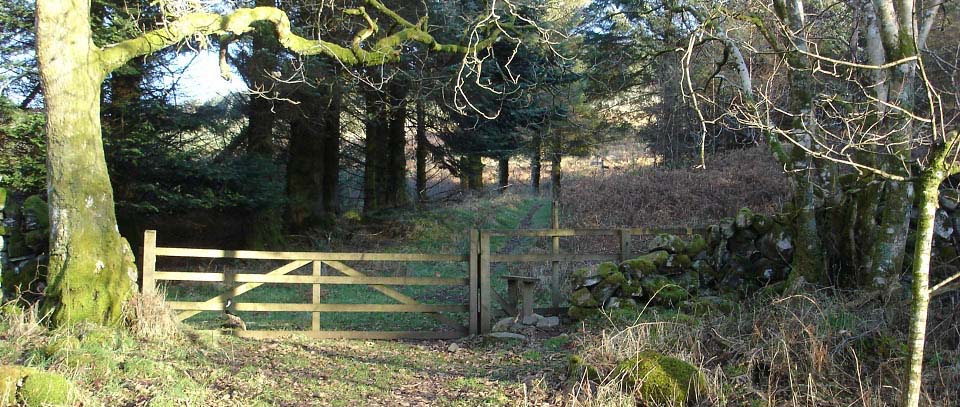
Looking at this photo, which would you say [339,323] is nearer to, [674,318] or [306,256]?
[306,256]

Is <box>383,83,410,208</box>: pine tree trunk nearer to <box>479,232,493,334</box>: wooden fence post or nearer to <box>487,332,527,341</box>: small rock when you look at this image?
<box>479,232,493,334</box>: wooden fence post

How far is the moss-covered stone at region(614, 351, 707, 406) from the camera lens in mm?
5488

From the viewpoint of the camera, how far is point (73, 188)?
7660mm

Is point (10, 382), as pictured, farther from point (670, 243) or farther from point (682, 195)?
point (682, 195)

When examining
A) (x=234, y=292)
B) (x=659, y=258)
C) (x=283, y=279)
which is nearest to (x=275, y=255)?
(x=283, y=279)

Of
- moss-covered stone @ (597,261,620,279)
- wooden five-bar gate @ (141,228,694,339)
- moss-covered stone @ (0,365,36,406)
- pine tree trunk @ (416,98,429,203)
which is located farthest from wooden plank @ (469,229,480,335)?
pine tree trunk @ (416,98,429,203)

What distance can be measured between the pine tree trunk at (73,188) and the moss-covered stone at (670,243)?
707cm

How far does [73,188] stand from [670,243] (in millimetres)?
7773

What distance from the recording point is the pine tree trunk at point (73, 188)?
753 centimetres

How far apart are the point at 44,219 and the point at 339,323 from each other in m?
4.20

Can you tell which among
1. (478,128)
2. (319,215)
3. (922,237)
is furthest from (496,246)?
(922,237)

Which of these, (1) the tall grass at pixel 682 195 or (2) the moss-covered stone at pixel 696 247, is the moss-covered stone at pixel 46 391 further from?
(1) the tall grass at pixel 682 195

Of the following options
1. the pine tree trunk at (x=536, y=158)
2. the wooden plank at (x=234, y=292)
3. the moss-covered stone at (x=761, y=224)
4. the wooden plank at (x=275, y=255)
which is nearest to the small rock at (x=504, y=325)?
the wooden plank at (x=275, y=255)

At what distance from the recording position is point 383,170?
2119cm
